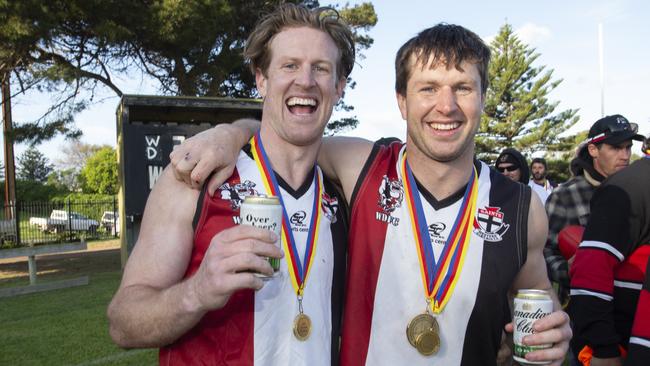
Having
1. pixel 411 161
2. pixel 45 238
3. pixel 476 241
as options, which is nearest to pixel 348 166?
pixel 411 161

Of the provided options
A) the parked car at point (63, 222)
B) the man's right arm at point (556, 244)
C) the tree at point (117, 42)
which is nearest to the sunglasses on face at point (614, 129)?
the man's right arm at point (556, 244)

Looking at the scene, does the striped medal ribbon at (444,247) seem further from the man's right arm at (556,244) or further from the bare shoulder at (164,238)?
the man's right arm at (556,244)

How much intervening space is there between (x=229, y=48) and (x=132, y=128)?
537cm

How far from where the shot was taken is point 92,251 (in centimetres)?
1995

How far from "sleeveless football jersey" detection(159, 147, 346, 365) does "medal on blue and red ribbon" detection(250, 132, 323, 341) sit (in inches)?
0.7

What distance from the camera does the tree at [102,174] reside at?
157 ft

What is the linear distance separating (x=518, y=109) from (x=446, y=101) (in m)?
43.4

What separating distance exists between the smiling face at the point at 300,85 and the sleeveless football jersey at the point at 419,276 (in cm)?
39

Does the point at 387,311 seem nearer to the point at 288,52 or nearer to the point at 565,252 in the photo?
the point at 288,52

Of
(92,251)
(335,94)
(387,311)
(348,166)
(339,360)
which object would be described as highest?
(335,94)

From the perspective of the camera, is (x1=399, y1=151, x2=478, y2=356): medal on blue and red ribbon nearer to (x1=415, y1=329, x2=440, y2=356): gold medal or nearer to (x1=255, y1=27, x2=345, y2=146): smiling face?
(x1=415, y1=329, x2=440, y2=356): gold medal

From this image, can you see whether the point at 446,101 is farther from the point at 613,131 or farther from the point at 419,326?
the point at 613,131

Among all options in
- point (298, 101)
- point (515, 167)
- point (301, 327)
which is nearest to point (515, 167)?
point (515, 167)

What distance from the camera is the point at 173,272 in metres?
1.91
